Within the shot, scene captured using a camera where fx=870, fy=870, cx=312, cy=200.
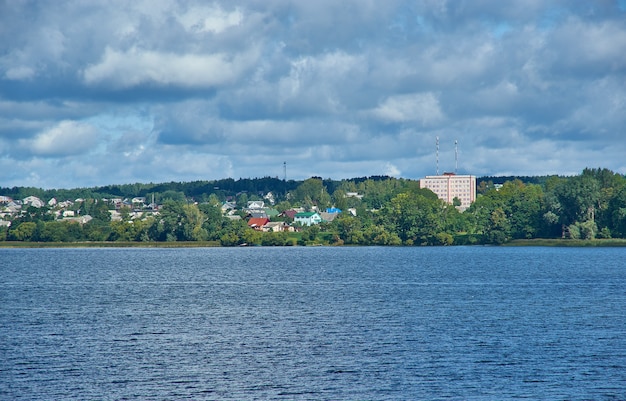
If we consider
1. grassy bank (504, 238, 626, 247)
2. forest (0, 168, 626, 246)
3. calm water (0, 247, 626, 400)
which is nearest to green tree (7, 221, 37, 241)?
forest (0, 168, 626, 246)

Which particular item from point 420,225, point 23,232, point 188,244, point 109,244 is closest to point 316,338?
point 420,225

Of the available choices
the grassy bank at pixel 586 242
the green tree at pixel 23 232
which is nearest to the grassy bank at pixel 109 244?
the green tree at pixel 23 232

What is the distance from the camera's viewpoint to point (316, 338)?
147ft

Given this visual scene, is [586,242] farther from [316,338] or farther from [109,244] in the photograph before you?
[316,338]

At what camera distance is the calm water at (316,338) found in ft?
110

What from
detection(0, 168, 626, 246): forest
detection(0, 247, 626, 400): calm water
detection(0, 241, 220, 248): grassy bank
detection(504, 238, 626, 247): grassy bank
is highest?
detection(0, 168, 626, 246): forest

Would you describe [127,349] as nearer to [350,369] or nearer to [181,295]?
[350,369]

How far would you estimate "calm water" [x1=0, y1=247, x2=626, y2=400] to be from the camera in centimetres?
3366

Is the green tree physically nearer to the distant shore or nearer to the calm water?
the distant shore

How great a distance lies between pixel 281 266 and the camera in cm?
10888

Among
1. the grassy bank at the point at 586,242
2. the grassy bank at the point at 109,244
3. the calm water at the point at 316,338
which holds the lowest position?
the calm water at the point at 316,338

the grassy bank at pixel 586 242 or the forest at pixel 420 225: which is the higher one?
the forest at pixel 420 225

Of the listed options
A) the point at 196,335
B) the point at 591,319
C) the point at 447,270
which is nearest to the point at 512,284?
the point at 447,270

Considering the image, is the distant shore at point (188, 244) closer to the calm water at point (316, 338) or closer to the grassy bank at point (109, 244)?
the grassy bank at point (109, 244)
